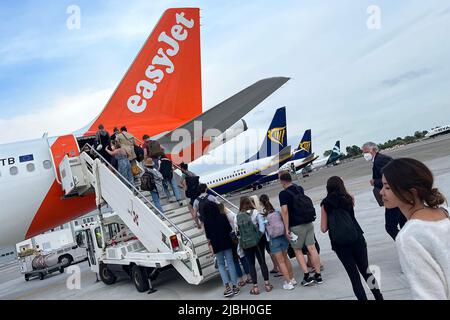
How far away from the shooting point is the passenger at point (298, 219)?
244 inches

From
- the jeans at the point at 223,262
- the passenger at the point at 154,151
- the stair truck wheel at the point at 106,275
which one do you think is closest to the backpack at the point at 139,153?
the passenger at the point at 154,151

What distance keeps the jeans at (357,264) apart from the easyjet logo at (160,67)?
373 inches

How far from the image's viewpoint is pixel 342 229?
4832 millimetres

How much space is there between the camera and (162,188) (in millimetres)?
9516

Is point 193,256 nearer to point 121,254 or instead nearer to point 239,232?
point 239,232

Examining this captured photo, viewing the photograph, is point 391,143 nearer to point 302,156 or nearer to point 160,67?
point 302,156

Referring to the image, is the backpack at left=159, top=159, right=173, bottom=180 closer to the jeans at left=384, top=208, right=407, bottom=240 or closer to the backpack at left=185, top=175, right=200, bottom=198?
the backpack at left=185, top=175, right=200, bottom=198

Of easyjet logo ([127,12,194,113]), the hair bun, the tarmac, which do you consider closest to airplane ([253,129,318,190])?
easyjet logo ([127,12,194,113])

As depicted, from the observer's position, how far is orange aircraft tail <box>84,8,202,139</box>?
12617 mm

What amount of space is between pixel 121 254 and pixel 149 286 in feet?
3.52

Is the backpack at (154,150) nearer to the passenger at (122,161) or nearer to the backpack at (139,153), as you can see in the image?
the backpack at (139,153)

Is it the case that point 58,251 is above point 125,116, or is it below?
below
